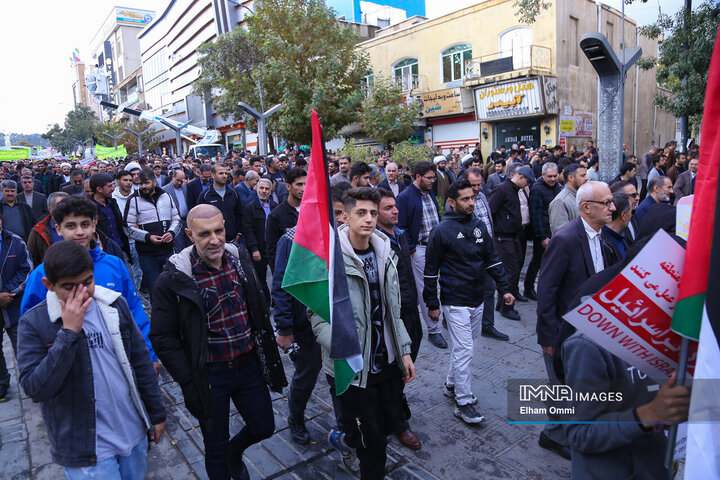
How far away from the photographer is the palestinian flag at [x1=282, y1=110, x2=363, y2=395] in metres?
2.68

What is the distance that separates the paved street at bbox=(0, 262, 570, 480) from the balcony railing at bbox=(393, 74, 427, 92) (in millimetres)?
26304

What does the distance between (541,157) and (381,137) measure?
12.0 metres

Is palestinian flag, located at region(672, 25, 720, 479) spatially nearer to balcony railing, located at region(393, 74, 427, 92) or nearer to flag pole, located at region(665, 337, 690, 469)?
flag pole, located at region(665, 337, 690, 469)

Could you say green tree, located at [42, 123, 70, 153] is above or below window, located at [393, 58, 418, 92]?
above

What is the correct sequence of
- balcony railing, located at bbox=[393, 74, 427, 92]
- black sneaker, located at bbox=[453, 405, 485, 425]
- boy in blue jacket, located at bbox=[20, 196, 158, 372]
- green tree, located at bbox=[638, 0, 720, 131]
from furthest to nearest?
1. balcony railing, located at bbox=[393, 74, 427, 92]
2. green tree, located at bbox=[638, 0, 720, 131]
3. black sneaker, located at bbox=[453, 405, 485, 425]
4. boy in blue jacket, located at bbox=[20, 196, 158, 372]

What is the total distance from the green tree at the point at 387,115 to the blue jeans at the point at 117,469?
2277cm

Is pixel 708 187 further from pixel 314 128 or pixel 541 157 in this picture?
pixel 541 157

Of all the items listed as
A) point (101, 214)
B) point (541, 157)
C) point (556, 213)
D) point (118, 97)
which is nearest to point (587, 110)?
point (541, 157)

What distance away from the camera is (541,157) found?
13805mm

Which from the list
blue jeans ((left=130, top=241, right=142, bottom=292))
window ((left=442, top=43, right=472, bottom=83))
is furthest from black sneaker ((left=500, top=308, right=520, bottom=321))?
window ((left=442, top=43, right=472, bottom=83))

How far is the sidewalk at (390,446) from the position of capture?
136 inches

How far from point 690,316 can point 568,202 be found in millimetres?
4540

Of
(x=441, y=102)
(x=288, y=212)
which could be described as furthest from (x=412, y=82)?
(x=288, y=212)

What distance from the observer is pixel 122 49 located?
108 meters
